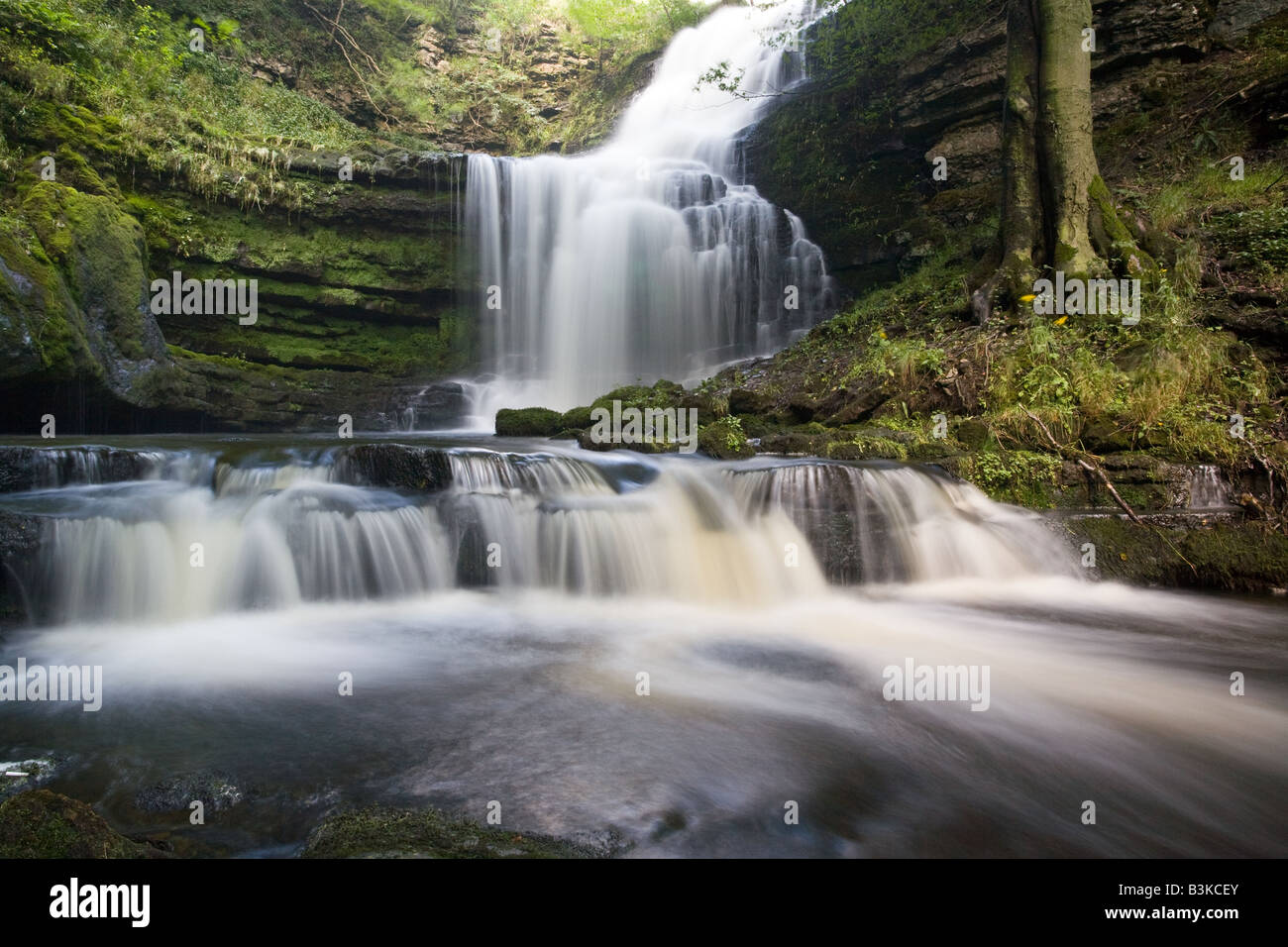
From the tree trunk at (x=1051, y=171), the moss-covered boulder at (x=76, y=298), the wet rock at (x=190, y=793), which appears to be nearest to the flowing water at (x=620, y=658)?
the wet rock at (x=190, y=793)

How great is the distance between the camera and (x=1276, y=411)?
6.75 metres

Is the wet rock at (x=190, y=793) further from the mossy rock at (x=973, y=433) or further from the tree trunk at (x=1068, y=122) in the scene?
the tree trunk at (x=1068, y=122)

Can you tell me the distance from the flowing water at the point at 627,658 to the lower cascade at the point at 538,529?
27 mm

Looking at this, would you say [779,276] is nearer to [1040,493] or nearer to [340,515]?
[1040,493]

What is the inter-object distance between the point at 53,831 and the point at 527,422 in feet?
29.7

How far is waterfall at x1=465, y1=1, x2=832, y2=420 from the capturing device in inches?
587

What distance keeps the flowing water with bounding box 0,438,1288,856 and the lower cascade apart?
0.09 feet

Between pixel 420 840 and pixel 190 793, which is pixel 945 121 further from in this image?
pixel 190 793

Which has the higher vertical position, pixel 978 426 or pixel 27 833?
pixel 978 426

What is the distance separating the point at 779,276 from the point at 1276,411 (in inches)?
373

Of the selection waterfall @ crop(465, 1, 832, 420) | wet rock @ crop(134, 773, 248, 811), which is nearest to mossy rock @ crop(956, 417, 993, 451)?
wet rock @ crop(134, 773, 248, 811)

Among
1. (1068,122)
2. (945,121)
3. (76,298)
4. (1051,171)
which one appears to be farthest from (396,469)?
(945,121)

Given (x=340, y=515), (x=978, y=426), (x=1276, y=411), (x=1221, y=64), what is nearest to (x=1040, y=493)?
(x=978, y=426)

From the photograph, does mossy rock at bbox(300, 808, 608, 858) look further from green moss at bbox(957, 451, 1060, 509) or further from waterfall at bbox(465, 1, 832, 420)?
waterfall at bbox(465, 1, 832, 420)
